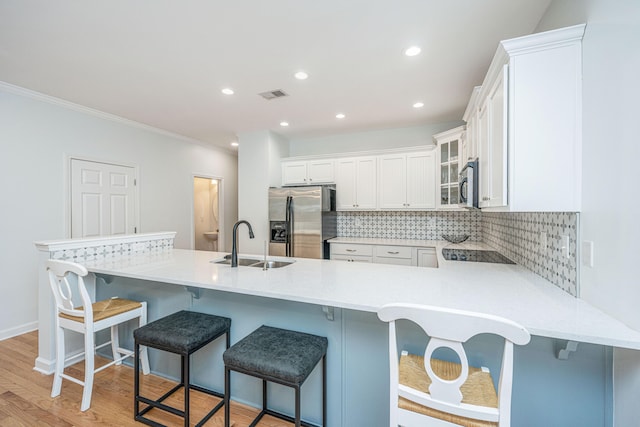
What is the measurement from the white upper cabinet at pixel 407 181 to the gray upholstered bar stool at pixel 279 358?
2845 mm

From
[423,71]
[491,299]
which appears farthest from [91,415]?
[423,71]

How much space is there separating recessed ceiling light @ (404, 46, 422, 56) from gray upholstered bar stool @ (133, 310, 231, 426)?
2405mm

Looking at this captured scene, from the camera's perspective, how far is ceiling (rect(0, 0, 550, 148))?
177 centimetres

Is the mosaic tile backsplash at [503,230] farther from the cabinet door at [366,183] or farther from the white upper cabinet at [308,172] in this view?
the white upper cabinet at [308,172]

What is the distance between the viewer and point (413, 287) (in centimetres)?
152

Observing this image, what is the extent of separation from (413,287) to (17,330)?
402cm

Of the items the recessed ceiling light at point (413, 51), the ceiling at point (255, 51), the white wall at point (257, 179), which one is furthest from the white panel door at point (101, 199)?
the recessed ceiling light at point (413, 51)

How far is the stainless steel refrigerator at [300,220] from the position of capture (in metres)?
4.01

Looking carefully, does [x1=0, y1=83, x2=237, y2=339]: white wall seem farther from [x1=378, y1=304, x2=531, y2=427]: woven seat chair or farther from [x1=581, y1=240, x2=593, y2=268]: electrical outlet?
[x1=581, y1=240, x2=593, y2=268]: electrical outlet

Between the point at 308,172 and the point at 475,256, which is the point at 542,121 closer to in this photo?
the point at 475,256

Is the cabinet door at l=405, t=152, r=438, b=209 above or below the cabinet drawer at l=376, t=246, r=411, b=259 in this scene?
above

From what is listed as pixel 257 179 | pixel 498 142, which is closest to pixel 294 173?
pixel 257 179

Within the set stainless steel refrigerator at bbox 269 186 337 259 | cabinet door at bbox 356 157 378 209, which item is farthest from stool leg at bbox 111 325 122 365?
cabinet door at bbox 356 157 378 209

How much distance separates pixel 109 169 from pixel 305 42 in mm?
3227
